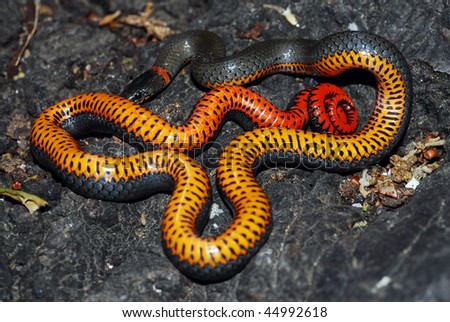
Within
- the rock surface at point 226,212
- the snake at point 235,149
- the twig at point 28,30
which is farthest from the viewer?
the twig at point 28,30

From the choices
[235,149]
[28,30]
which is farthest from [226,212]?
[28,30]

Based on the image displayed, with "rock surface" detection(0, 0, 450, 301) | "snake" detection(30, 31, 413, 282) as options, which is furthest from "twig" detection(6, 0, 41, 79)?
"snake" detection(30, 31, 413, 282)

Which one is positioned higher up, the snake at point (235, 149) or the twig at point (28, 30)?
the snake at point (235, 149)

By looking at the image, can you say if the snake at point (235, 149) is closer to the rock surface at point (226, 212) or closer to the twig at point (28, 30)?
the rock surface at point (226, 212)

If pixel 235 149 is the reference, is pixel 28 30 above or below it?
below

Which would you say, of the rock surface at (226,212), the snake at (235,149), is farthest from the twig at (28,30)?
the snake at (235,149)

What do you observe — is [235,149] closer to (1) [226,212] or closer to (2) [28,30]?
(1) [226,212]

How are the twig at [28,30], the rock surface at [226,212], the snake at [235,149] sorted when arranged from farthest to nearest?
the twig at [28,30] < the snake at [235,149] < the rock surface at [226,212]

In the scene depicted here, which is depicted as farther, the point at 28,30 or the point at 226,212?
the point at 28,30
